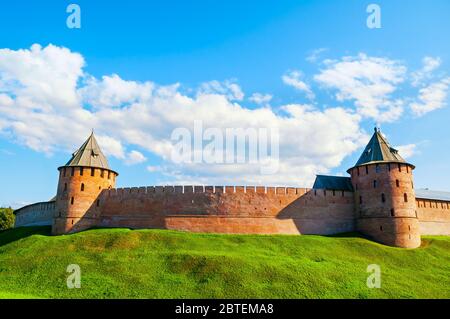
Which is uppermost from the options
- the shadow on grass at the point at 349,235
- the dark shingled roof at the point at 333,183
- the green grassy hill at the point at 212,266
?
the dark shingled roof at the point at 333,183

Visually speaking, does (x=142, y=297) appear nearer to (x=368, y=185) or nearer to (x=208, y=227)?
(x=208, y=227)

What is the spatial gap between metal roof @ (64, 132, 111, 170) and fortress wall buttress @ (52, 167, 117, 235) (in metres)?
0.46

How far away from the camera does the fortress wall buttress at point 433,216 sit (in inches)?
1268

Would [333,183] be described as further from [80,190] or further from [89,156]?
[80,190]

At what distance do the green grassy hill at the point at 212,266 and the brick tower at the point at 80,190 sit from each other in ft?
6.80

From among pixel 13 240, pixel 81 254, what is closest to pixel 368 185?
pixel 81 254

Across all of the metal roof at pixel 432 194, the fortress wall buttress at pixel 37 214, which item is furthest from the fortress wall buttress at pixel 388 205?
the fortress wall buttress at pixel 37 214

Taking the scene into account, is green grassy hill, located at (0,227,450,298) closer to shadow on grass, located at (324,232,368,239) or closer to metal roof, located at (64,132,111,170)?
shadow on grass, located at (324,232,368,239)

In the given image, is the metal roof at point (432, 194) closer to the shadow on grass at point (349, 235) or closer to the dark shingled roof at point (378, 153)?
the dark shingled roof at point (378, 153)

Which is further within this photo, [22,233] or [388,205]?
[22,233]

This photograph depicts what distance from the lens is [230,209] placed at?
2794 centimetres

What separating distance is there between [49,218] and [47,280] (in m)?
14.6

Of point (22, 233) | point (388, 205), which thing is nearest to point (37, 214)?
point (22, 233)

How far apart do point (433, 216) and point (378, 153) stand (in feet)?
31.4
